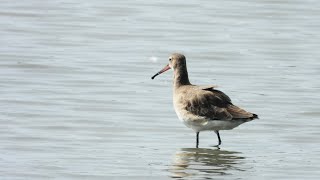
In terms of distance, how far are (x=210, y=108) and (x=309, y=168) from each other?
6.07 feet

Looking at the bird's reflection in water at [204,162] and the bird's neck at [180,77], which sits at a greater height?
the bird's neck at [180,77]

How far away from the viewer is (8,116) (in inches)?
618

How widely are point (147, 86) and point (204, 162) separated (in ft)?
16.9

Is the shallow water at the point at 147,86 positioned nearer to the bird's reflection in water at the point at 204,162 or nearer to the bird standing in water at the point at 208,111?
the bird's reflection in water at the point at 204,162

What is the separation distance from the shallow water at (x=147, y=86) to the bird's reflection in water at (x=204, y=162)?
15 millimetres

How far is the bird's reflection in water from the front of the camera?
12570mm

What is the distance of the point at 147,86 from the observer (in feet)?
60.1

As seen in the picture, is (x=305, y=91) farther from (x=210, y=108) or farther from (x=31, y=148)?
(x=31, y=148)

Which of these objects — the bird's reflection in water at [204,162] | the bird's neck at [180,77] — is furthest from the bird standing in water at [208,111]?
the bird's neck at [180,77]

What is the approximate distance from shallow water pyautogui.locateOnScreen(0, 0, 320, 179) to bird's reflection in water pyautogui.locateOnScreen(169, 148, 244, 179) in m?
0.02

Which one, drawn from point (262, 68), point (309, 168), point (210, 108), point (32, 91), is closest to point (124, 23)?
point (262, 68)

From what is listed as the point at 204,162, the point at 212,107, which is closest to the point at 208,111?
the point at 212,107

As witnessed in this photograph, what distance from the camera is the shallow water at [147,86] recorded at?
1312 cm

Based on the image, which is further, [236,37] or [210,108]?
[236,37]
